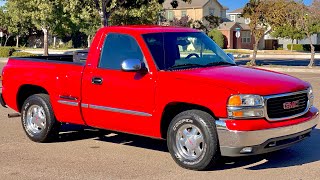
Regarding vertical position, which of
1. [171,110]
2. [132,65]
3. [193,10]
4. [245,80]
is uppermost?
[193,10]

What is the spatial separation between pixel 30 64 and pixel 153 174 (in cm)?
327

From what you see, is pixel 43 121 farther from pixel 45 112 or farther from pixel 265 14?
pixel 265 14

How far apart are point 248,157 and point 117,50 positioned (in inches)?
94.9

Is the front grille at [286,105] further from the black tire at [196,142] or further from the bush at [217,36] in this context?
the bush at [217,36]

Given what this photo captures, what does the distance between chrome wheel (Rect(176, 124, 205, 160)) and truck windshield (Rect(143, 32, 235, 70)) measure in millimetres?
905

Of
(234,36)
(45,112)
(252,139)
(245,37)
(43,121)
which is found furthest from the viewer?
(245,37)

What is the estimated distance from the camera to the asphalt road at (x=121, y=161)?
6.39 meters

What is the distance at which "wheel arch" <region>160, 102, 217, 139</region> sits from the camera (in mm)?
6537

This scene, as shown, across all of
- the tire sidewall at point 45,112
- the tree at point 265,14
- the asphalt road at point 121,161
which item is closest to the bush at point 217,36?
the tree at point 265,14

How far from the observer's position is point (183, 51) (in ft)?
24.0

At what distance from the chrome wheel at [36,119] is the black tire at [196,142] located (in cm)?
261

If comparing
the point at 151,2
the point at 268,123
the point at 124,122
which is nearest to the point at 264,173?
the point at 268,123

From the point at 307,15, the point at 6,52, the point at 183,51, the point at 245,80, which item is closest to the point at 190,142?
the point at 245,80

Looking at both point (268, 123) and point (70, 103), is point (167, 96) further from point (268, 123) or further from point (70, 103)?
point (70, 103)
